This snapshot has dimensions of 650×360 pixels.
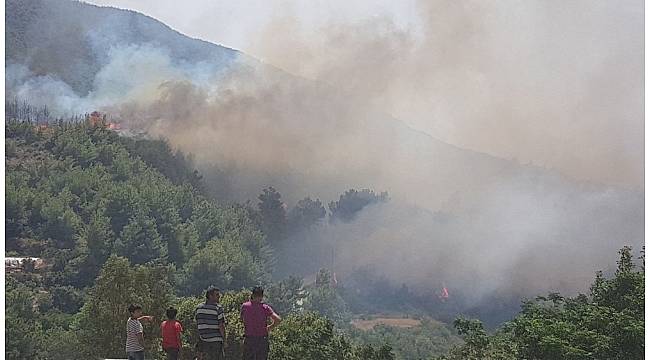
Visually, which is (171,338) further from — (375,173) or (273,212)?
(375,173)

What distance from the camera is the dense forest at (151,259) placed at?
30.6 feet

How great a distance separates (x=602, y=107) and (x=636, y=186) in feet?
2.29

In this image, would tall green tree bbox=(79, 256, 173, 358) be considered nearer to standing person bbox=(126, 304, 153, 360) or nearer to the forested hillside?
the forested hillside

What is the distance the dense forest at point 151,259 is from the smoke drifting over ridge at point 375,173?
0.18m

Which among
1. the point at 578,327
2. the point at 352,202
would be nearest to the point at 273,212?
the point at 352,202

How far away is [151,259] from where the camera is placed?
10.1m

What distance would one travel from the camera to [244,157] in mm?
9680

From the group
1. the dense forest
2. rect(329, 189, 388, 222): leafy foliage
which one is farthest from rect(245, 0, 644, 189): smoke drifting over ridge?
the dense forest

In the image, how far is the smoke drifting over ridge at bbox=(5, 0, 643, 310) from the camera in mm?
8844

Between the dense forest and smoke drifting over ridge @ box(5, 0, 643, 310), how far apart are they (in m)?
0.18

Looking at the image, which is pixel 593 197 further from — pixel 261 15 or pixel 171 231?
pixel 171 231

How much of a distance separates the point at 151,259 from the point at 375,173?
2337mm

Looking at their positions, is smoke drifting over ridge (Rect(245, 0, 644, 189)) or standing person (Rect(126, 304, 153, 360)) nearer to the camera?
standing person (Rect(126, 304, 153, 360))

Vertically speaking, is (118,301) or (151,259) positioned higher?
(151,259)
